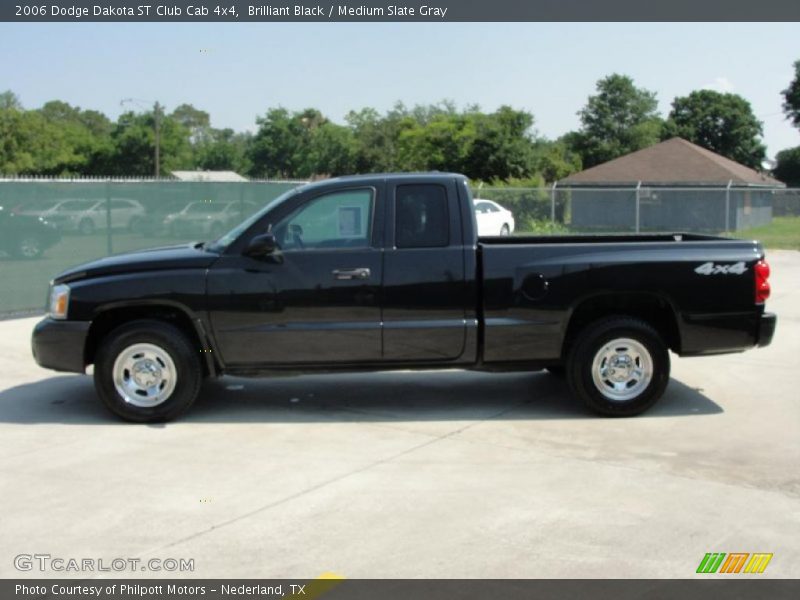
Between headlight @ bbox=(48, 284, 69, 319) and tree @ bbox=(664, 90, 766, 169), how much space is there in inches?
3186

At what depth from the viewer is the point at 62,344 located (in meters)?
7.51

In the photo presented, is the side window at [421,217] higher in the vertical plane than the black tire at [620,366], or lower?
higher

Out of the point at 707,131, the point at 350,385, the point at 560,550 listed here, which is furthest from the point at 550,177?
the point at 560,550

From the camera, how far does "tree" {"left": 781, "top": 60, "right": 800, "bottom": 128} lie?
8162cm

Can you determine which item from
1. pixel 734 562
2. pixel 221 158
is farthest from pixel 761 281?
pixel 221 158

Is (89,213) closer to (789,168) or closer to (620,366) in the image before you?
(620,366)

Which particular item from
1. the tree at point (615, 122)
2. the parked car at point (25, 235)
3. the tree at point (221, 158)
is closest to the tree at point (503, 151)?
the tree at point (615, 122)

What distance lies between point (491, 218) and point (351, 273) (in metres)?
19.7

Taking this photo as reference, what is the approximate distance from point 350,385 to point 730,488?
398 centimetres

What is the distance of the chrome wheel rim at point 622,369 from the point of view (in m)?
7.54

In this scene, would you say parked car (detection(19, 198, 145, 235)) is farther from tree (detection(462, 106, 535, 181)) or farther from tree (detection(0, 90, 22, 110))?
tree (detection(0, 90, 22, 110))

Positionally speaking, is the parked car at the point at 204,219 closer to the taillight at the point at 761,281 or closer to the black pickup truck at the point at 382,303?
the black pickup truck at the point at 382,303

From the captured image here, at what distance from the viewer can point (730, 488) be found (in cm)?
582
